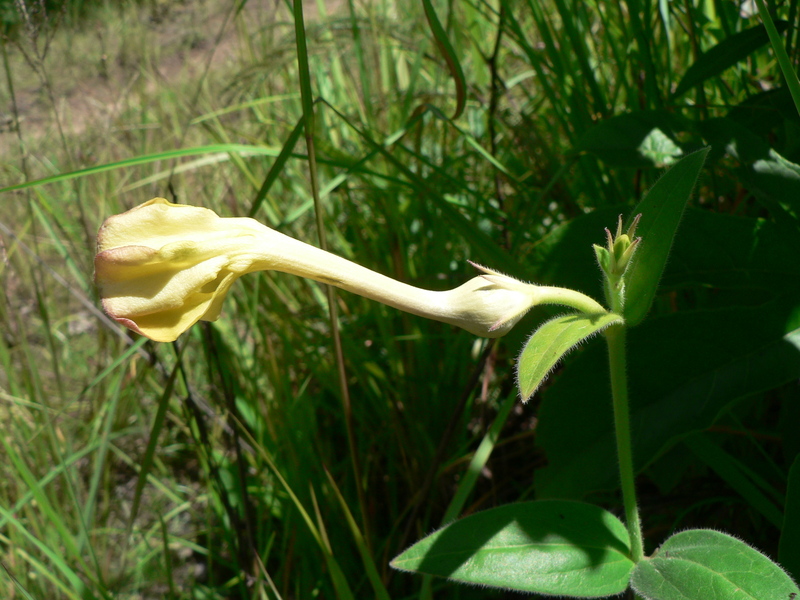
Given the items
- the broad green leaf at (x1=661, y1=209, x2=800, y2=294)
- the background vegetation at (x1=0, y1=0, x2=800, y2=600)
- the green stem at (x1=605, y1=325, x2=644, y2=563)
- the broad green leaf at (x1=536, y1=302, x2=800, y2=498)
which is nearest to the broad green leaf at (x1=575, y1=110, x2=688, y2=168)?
the background vegetation at (x1=0, y1=0, x2=800, y2=600)

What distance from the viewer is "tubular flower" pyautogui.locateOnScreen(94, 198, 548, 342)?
2.27ft

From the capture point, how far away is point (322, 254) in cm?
79

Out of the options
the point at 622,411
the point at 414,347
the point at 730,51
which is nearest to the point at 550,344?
the point at 622,411

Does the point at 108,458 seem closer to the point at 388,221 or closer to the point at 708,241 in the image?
the point at 388,221

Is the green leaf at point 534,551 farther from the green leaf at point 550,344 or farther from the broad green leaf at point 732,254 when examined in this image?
the broad green leaf at point 732,254

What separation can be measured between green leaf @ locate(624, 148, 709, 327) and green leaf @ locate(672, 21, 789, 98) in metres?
0.44

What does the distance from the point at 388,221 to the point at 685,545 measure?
3.53 feet

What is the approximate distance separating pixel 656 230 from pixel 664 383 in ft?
1.13

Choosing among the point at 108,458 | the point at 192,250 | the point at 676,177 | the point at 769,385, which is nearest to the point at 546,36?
the point at 676,177

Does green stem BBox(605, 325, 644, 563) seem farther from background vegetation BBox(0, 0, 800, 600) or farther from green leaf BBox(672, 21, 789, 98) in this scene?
green leaf BBox(672, 21, 789, 98)

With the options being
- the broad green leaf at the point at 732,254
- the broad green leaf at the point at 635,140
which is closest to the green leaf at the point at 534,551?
the broad green leaf at the point at 732,254

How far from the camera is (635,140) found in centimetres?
110

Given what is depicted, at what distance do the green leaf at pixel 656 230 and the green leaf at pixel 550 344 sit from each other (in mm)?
36

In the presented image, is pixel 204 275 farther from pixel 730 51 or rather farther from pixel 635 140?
pixel 730 51
